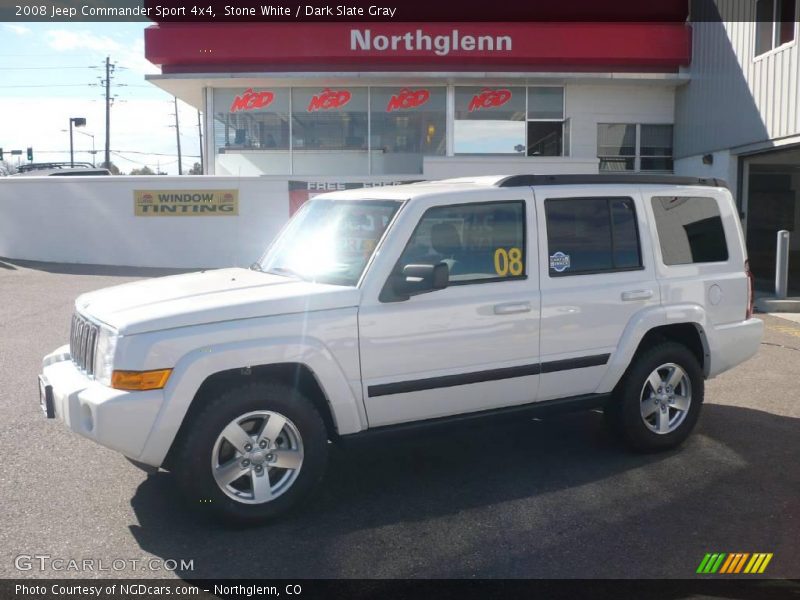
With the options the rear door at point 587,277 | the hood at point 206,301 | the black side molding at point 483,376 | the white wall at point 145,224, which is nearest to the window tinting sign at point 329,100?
the white wall at point 145,224

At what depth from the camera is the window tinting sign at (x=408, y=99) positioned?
72.3 feet

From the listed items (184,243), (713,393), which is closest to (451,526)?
(713,393)

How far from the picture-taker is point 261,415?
450cm

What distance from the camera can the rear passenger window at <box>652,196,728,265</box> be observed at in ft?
19.1

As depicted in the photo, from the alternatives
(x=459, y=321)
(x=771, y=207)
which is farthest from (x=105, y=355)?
(x=771, y=207)

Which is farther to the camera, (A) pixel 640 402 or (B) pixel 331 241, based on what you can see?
(A) pixel 640 402

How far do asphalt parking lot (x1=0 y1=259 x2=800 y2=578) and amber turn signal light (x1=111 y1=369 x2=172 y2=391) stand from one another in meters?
0.71

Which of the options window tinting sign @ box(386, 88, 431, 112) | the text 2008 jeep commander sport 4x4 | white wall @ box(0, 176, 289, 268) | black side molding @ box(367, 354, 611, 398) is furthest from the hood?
window tinting sign @ box(386, 88, 431, 112)

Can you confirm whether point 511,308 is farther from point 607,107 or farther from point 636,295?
point 607,107

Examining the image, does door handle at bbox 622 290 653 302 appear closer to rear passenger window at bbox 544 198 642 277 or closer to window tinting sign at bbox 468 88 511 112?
rear passenger window at bbox 544 198 642 277

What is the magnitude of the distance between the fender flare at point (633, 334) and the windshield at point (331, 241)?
1.80 m

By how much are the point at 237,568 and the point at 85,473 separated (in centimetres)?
178

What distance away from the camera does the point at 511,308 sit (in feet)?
16.6

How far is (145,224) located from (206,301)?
15464 mm
